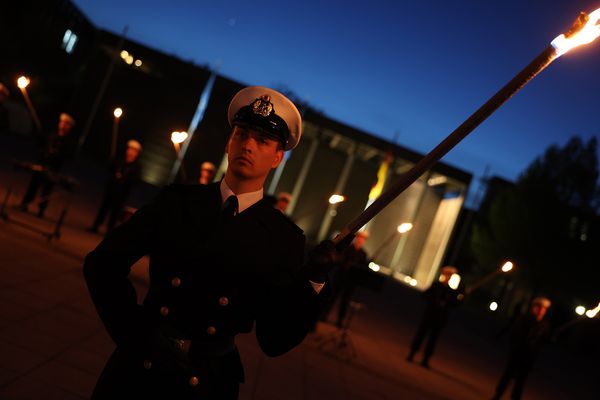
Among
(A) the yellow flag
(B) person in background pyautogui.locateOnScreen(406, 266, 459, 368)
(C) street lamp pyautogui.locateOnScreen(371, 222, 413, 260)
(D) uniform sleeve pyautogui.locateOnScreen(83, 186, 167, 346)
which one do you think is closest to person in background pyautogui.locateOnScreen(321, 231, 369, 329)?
(C) street lamp pyautogui.locateOnScreen(371, 222, 413, 260)

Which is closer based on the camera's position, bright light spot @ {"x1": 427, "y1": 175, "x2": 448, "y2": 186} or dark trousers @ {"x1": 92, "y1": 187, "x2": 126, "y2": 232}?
dark trousers @ {"x1": 92, "y1": 187, "x2": 126, "y2": 232}

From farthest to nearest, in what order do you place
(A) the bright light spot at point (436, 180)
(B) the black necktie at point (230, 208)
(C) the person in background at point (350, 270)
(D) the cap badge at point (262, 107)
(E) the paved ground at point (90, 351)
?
(A) the bright light spot at point (436, 180) → (C) the person in background at point (350, 270) → (E) the paved ground at point (90, 351) → (D) the cap badge at point (262, 107) → (B) the black necktie at point (230, 208)

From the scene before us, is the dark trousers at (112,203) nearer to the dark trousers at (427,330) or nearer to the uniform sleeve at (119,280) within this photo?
the dark trousers at (427,330)

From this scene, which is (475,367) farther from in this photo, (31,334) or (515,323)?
(31,334)

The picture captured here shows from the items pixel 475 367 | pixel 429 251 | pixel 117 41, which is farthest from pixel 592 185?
pixel 117 41

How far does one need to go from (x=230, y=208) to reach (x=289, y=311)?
46 centimetres

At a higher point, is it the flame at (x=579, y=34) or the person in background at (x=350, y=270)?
the flame at (x=579, y=34)

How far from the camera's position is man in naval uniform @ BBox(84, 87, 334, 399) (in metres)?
1.78

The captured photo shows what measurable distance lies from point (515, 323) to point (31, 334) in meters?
8.76

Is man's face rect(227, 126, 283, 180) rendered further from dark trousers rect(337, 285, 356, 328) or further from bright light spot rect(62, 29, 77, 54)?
bright light spot rect(62, 29, 77, 54)

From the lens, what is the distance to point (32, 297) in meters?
5.86

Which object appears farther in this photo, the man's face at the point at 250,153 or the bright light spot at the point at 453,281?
the bright light spot at the point at 453,281

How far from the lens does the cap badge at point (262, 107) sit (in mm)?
2070

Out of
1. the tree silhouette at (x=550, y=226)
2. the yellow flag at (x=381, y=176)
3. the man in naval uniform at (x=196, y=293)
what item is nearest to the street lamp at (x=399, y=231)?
the man in naval uniform at (x=196, y=293)
